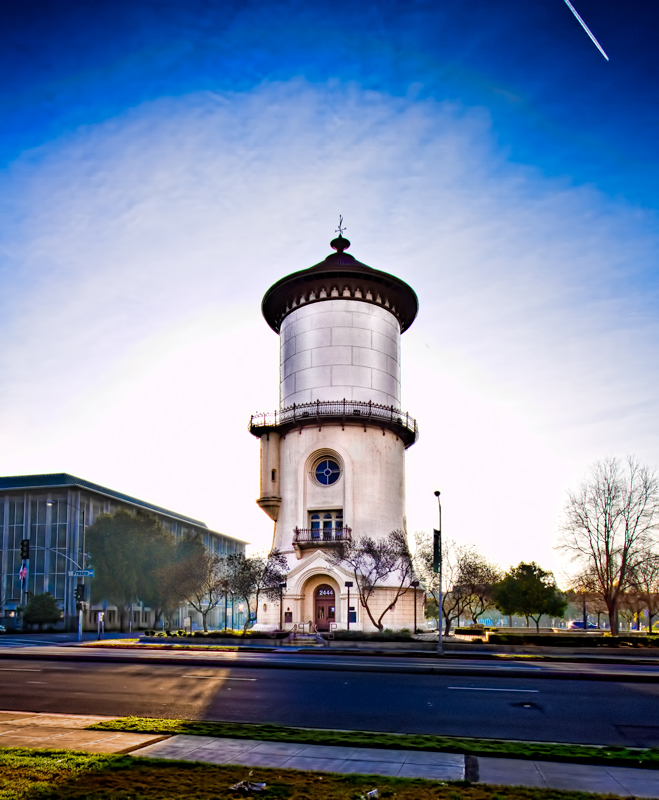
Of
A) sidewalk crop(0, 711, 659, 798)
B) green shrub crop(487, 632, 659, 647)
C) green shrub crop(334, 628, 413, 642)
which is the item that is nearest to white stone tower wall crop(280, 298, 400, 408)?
green shrub crop(334, 628, 413, 642)

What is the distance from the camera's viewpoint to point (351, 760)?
10.3m

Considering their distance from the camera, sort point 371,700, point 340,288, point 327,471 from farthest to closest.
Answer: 1. point 340,288
2. point 327,471
3. point 371,700

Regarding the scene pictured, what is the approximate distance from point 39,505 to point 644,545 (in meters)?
67.1

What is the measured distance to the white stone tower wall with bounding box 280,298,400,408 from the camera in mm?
59281

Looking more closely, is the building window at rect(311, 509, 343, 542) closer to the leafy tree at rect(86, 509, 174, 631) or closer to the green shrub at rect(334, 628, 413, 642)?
the green shrub at rect(334, 628, 413, 642)

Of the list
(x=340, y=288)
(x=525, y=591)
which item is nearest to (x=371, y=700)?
(x=340, y=288)

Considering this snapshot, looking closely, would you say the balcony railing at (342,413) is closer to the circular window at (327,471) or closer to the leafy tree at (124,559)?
the circular window at (327,471)

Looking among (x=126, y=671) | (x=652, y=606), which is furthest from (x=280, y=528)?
(x=652, y=606)

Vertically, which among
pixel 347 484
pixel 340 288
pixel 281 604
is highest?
pixel 340 288

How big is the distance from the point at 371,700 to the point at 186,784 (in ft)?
29.1

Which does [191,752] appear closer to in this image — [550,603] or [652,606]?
[550,603]

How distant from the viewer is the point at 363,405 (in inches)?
2285

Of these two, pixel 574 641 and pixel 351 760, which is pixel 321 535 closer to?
pixel 574 641

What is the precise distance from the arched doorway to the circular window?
825 cm
